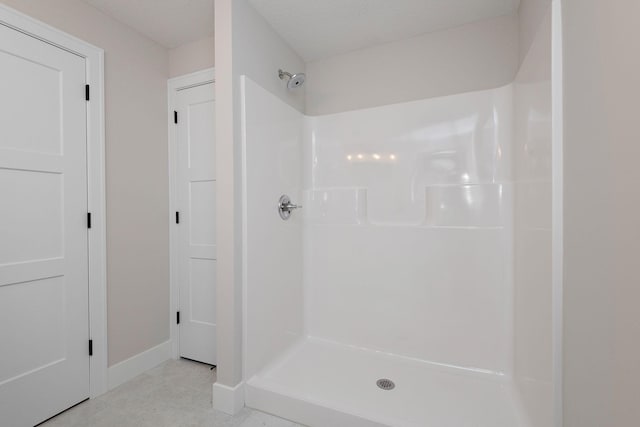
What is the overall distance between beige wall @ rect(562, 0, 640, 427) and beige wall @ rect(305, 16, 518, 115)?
33.7 inches

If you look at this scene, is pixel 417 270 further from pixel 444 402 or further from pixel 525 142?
pixel 525 142

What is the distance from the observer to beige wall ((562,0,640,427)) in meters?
0.68

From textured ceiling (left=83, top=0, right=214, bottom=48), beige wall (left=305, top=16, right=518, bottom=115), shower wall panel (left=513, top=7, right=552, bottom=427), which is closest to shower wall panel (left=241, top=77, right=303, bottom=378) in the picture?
beige wall (left=305, top=16, right=518, bottom=115)

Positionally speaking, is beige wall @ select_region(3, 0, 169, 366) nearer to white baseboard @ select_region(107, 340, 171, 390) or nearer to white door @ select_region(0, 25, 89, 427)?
white baseboard @ select_region(107, 340, 171, 390)

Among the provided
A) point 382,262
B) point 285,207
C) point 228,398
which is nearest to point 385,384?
point 382,262

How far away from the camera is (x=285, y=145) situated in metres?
2.08

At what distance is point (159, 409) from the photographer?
1.62 metres

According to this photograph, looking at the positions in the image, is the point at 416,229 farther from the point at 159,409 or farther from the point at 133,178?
the point at 133,178

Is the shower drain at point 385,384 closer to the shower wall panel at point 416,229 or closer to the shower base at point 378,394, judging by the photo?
the shower base at point 378,394

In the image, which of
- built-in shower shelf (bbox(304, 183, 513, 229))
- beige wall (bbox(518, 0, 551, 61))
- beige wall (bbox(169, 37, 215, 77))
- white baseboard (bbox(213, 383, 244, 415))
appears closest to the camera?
beige wall (bbox(518, 0, 551, 61))

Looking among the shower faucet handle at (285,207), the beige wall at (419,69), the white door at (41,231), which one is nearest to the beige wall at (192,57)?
the white door at (41,231)

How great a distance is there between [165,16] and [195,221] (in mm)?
1407

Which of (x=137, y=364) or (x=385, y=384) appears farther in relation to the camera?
(x=137, y=364)

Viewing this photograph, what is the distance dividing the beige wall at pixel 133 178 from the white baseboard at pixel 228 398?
2.61 ft
